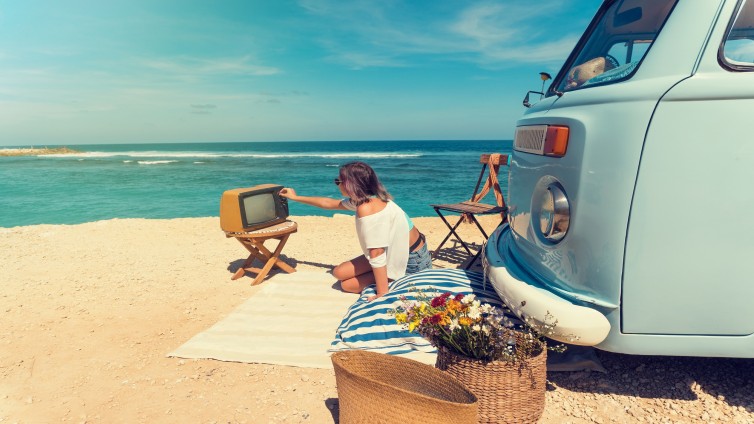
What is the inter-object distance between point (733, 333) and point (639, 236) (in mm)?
662

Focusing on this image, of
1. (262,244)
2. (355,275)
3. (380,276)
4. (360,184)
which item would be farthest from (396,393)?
(262,244)

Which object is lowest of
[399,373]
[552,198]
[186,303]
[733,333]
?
[186,303]

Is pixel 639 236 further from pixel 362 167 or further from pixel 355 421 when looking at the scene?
pixel 362 167

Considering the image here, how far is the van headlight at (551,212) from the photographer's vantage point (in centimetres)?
238

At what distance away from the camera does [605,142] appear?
2162 mm

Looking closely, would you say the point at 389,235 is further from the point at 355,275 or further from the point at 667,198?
the point at 667,198

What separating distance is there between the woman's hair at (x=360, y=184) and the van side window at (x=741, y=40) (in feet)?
9.40

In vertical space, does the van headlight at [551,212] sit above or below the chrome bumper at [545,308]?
above

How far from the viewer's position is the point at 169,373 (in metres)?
3.46

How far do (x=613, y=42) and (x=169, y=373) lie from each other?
411cm

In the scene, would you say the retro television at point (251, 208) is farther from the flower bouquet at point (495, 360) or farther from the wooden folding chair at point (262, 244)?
the flower bouquet at point (495, 360)

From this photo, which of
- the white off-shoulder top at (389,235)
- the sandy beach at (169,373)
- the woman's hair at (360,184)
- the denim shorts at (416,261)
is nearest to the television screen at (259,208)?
the sandy beach at (169,373)

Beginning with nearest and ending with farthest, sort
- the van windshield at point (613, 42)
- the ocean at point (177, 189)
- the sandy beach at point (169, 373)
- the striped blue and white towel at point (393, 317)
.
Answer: the van windshield at point (613, 42) → the sandy beach at point (169, 373) → the striped blue and white towel at point (393, 317) → the ocean at point (177, 189)

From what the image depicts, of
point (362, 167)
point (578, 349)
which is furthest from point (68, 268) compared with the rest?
point (578, 349)
